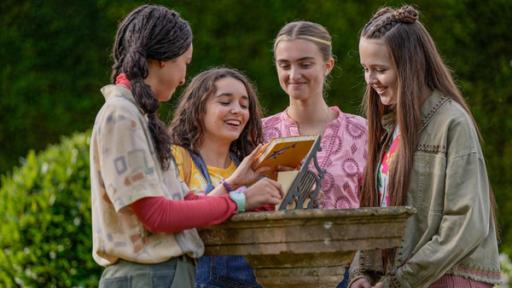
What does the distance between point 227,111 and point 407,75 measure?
75 cm

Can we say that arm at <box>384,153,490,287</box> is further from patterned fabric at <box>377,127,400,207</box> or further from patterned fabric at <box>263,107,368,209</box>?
patterned fabric at <box>263,107,368,209</box>

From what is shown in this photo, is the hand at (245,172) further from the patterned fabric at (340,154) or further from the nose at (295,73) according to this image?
the nose at (295,73)

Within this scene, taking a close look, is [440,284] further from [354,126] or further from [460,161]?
[354,126]

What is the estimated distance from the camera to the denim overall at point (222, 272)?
438cm

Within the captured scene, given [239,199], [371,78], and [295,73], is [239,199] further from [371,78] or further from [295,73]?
[295,73]

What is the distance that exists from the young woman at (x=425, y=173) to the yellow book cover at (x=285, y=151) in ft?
1.12

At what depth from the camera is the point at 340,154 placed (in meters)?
4.71

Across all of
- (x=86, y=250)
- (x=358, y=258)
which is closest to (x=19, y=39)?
(x=86, y=250)

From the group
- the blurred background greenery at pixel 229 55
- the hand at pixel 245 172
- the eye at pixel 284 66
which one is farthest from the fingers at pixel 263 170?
the blurred background greenery at pixel 229 55

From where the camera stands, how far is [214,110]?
4473 mm

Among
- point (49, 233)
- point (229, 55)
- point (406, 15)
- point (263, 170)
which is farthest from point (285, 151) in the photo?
point (229, 55)

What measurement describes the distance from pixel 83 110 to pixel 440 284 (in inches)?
204

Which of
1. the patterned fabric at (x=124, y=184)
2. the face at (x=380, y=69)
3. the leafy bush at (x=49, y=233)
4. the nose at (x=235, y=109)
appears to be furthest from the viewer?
the leafy bush at (x=49, y=233)

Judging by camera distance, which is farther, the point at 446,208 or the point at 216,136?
the point at 216,136
